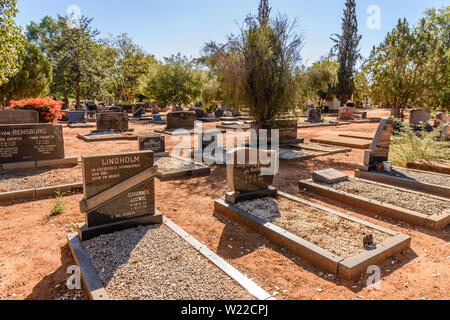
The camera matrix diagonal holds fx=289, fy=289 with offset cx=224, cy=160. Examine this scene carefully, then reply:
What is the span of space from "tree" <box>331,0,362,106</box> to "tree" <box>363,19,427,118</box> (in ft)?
76.4

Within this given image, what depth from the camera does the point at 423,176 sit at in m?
7.92

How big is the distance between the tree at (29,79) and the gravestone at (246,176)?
23954mm

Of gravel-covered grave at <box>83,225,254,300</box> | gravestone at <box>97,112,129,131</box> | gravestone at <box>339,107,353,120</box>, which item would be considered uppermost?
gravestone at <box>339,107,353,120</box>

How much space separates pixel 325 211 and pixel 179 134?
41.1 feet

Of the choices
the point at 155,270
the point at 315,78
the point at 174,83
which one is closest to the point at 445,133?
the point at 315,78

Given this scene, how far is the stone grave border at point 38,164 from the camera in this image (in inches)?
316

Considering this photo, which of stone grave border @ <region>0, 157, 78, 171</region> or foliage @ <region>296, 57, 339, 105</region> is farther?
foliage @ <region>296, 57, 339, 105</region>

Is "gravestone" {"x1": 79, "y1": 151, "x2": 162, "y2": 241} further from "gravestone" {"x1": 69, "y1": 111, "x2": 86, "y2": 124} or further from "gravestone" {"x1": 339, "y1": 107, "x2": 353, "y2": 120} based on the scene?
"gravestone" {"x1": 339, "y1": 107, "x2": 353, "y2": 120}

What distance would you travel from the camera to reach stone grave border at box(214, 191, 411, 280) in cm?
382

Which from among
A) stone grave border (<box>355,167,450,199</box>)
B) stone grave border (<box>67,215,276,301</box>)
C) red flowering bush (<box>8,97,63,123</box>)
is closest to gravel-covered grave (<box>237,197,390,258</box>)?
stone grave border (<box>67,215,276,301</box>)

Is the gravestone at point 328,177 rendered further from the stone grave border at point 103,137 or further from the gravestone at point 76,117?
the gravestone at point 76,117

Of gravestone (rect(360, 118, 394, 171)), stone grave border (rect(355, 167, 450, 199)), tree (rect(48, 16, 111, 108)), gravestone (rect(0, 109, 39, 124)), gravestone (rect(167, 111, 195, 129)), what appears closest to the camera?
stone grave border (rect(355, 167, 450, 199))

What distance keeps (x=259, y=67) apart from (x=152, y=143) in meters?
5.05

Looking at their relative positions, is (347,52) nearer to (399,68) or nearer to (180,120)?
(399,68)
